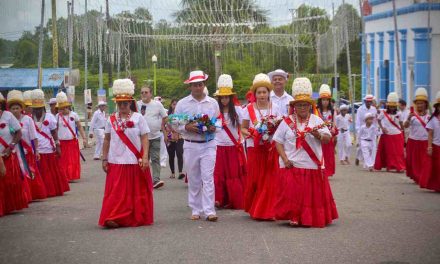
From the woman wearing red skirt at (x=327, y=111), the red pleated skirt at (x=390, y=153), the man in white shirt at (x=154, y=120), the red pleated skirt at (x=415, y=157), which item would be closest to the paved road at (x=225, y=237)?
the man in white shirt at (x=154, y=120)

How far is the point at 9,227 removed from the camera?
13.2 meters

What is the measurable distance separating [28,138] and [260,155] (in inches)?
172

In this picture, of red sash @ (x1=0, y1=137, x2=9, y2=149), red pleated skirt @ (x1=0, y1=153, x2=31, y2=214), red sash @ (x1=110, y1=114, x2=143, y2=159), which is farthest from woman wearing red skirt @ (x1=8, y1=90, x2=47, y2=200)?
red sash @ (x1=110, y1=114, x2=143, y2=159)

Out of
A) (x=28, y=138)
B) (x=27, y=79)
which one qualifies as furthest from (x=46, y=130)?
(x=27, y=79)

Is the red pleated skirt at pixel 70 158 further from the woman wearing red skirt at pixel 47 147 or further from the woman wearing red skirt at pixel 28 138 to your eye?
the woman wearing red skirt at pixel 28 138

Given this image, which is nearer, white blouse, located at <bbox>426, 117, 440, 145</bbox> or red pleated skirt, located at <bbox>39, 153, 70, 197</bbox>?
white blouse, located at <bbox>426, 117, 440, 145</bbox>

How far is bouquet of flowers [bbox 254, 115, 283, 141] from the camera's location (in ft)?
45.5

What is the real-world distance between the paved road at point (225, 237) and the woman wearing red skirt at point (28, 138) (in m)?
0.74

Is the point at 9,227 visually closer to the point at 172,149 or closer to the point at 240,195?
the point at 240,195

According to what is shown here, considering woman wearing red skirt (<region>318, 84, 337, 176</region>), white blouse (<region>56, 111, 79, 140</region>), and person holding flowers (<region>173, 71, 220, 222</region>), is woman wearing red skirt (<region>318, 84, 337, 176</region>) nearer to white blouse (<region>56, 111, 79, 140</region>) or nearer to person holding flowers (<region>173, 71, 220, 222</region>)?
white blouse (<region>56, 111, 79, 140</region>)

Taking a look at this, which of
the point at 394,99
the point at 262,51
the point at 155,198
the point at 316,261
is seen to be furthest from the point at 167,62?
the point at 316,261

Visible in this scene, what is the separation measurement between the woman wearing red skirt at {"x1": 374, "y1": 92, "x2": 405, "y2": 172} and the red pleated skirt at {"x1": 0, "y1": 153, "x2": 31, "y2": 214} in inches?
461

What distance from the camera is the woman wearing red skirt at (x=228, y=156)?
1521cm

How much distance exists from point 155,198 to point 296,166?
483 centimetres
